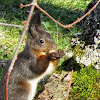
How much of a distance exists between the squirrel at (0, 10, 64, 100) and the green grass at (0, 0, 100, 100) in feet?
1.37

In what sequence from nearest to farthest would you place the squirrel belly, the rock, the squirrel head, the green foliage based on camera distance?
the green foliage, the rock, the squirrel head, the squirrel belly

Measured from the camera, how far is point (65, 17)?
4.94 metres

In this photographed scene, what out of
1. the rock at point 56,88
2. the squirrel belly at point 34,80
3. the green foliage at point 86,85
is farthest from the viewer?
the squirrel belly at point 34,80

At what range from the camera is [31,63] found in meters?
2.68

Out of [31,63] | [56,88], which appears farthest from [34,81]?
[56,88]

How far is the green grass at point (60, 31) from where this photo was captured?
2357mm

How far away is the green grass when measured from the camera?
2.36 meters

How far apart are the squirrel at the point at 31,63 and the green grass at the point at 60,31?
0.42m

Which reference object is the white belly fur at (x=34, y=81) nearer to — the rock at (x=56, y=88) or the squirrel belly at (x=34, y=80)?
the squirrel belly at (x=34, y=80)

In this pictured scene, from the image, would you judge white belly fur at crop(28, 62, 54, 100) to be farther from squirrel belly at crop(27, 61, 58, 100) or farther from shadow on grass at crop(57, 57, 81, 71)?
shadow on grass at crop(57, 57, 81, 71)

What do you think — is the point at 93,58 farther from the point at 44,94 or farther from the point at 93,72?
the point at 44,94

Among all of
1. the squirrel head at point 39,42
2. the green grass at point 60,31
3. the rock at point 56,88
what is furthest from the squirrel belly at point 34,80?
the green grass at point 60,31

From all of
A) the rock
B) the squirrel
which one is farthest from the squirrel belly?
the rock

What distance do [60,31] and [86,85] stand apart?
2.13 m
